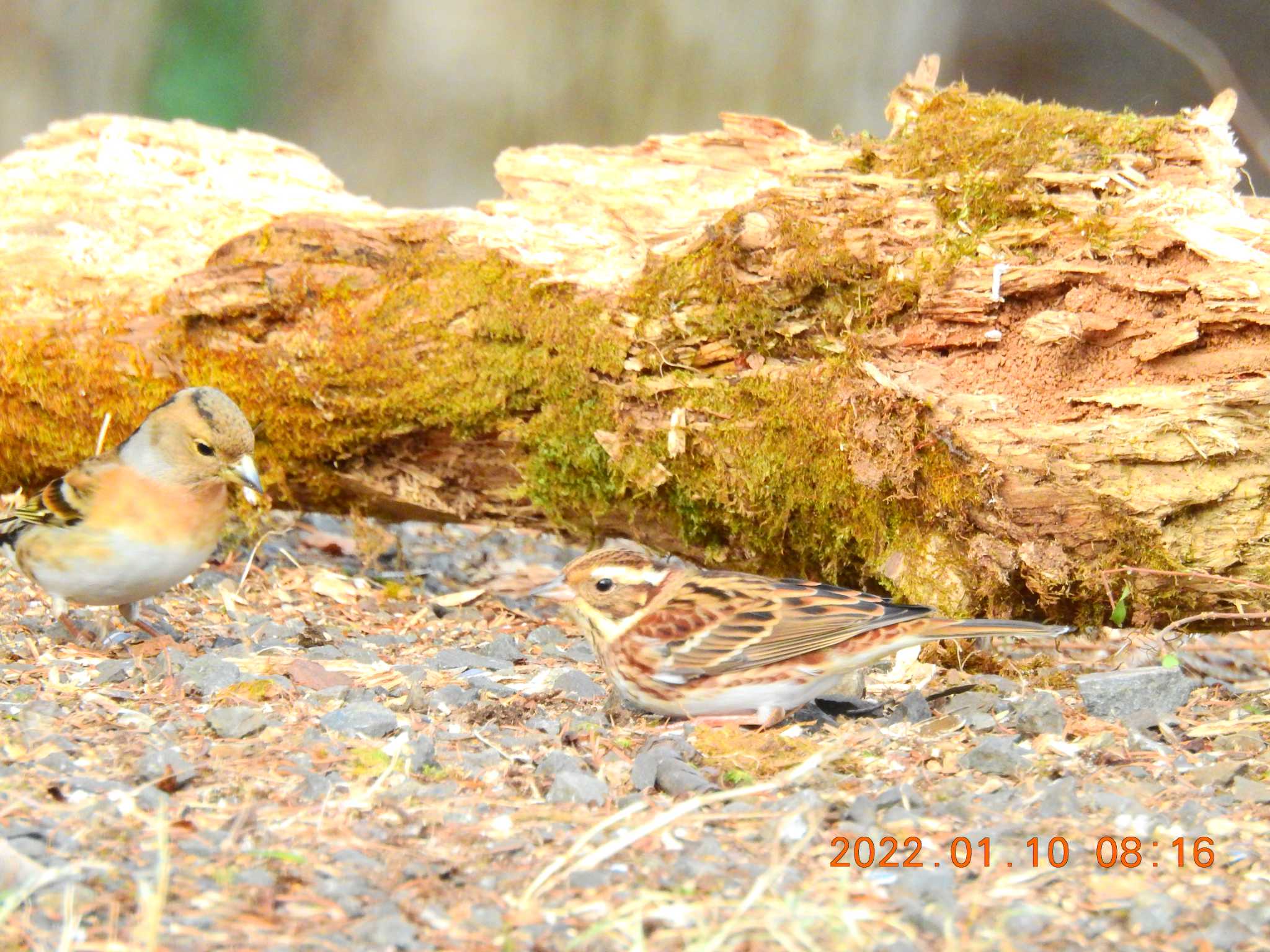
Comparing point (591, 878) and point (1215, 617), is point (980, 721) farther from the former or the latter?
point (591, 878)

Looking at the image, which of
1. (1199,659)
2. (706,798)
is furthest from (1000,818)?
(1199,659)

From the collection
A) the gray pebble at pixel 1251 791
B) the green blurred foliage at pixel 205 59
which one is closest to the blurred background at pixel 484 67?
the green blurred foliage at pixel 205 59

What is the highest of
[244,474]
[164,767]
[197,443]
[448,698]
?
[197,443]

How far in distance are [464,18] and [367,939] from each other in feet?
39.1

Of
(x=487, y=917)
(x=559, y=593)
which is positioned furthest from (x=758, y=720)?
(x=487, y=917)

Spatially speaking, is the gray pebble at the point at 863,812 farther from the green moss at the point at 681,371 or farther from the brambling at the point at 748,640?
the green moss at the point at 681,371

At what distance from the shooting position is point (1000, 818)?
3.74 metres

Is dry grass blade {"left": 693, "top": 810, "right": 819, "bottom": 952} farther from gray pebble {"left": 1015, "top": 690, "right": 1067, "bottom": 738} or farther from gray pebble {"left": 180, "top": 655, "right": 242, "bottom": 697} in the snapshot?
gray pebble {"left": 180, "top": 655, "right": 242, "bottom": 697}

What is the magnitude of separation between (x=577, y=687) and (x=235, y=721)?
4.78 feet

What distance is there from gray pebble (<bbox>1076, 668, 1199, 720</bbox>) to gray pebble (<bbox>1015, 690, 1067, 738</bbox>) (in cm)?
24

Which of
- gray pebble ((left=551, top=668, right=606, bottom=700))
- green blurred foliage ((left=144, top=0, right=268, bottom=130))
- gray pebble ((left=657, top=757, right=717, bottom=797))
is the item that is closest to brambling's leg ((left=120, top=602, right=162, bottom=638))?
gray pebble ((left=551, top=668, right=606, bottom=700))

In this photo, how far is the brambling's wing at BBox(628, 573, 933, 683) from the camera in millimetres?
4773

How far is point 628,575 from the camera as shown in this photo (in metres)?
5.08

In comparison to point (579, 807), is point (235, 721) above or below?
above
